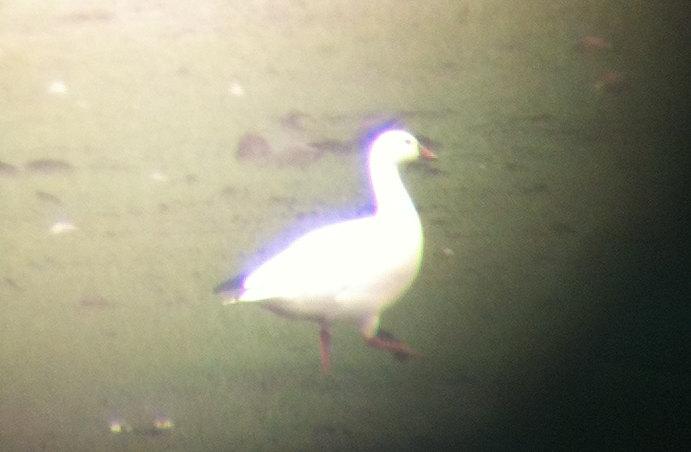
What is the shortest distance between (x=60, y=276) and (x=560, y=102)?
1.00 m

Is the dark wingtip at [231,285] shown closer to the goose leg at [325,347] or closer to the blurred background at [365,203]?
the blurred background at [365,203]

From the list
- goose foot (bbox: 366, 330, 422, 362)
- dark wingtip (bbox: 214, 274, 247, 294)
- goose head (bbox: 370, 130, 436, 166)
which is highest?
goose head (bbox: 370, 130, 436, 166)

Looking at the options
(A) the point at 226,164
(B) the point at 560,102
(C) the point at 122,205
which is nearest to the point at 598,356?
(B) the point at 560,102

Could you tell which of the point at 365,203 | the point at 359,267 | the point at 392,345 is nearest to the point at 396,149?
the point at 365,203

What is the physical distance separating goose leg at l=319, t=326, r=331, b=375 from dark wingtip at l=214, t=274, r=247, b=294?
174 mm

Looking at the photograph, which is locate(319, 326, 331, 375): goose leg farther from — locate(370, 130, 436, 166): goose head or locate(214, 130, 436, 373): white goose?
locate(370, 130, 436, 166): goose head

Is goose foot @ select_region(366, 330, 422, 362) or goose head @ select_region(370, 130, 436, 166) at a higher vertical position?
goose head @ select_region(370, 130, 436, 166)

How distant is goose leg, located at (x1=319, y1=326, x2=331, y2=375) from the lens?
167cm

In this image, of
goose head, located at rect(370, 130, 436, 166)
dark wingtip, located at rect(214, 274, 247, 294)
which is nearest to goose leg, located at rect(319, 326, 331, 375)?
dark wingtip, located at rect(214, 274, 247, 294)

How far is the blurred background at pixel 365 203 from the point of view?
1.68 m

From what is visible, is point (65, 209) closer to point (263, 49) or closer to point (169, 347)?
point (169, 347)

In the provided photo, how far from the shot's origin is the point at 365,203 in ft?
5.49

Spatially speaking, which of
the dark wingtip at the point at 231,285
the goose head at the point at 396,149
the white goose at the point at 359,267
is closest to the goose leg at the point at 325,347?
the white goose at the point at 359,267

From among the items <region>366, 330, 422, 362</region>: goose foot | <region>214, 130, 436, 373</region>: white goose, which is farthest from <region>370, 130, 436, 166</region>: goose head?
<region>366, 330, 422, 362</region>: goose foot
